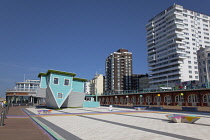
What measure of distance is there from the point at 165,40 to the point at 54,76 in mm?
71289

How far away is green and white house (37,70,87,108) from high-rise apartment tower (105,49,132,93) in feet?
262

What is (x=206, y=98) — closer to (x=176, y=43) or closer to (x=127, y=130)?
(x=127, y=130)

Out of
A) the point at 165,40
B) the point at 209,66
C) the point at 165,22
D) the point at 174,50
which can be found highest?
the point at 165,22

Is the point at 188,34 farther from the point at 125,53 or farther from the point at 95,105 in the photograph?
the point at 95,105

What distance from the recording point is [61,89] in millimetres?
37375

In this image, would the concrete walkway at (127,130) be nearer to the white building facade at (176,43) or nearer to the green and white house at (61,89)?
the green and white house at (61,89)

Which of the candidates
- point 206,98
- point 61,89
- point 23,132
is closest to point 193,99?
point 206,98

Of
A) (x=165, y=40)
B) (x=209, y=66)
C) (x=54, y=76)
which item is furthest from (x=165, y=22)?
(x=54, y=76)

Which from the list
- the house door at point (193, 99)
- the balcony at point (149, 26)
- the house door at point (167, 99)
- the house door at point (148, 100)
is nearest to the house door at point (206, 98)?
the house door at point (193, 99)

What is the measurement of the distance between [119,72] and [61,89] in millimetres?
90656

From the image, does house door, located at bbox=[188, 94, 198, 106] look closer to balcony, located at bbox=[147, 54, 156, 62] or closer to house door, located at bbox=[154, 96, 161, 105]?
house door, located at bbox=[154, 96, 161, 105]

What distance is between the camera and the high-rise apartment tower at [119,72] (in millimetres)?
124562

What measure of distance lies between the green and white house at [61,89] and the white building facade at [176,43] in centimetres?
5165

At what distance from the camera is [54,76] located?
1465 inches
